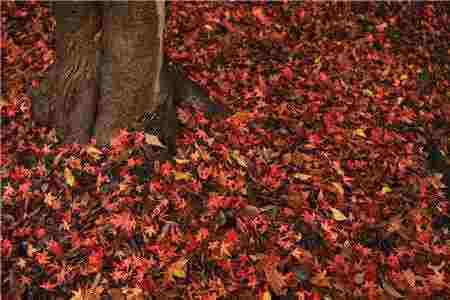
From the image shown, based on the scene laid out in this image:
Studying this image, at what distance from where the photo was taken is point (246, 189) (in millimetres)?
4125

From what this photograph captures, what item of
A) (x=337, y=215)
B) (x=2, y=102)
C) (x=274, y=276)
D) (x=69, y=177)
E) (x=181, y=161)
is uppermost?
(x=2, y=102)

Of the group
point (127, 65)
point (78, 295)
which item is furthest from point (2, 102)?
point (78, 295)

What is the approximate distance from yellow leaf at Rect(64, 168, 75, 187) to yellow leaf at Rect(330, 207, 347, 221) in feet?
8.58

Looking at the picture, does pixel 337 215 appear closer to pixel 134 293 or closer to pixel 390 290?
pixel 390 290

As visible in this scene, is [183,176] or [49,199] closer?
[49,199]

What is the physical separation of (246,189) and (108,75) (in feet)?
5.89

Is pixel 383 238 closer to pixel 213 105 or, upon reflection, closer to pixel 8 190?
pixel 213 105

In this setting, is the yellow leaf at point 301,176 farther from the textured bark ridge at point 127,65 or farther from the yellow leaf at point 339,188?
the textured bark ridge at point 127,65

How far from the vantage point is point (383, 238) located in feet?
13.1

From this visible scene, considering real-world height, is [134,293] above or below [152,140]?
below

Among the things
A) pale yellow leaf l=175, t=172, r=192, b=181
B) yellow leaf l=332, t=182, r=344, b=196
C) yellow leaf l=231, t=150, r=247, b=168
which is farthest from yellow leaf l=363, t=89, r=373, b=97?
pale yellow leaf l=175, t=172, r=192, b=181

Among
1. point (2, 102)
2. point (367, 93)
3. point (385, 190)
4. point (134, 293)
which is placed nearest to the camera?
point (134, 293)

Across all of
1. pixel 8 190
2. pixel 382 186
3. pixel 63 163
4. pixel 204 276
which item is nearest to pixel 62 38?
pixel 63 163

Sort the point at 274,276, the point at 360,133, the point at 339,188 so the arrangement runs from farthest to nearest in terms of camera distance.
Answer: the point at 360,133 < the point at 339,188 < the point at 274,276
